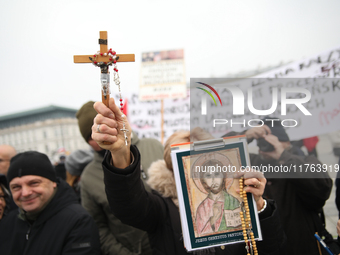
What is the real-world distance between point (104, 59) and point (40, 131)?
60321 millimetres

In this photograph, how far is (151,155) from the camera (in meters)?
2.51

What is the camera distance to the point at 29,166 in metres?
1.85

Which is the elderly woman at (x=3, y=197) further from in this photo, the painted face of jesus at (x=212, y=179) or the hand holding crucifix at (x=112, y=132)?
the painted face of jesus at (x=212, y=179)

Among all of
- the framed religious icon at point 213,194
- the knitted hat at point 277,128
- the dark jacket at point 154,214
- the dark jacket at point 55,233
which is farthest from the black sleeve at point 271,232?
the dark jacket at point 55,233

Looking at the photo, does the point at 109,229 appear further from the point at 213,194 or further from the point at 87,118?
the point at 213,194

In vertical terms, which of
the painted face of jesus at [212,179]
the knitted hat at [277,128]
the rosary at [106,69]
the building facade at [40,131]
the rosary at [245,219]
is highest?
the rosary at [106,69]

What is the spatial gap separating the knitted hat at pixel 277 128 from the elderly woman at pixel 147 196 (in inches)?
18.7

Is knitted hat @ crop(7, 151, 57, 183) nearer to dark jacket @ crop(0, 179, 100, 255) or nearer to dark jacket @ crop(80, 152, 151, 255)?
dark jacket @ crop(0, 179, 100, 255)

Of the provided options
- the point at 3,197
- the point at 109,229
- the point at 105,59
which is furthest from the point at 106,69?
the point at 3,197

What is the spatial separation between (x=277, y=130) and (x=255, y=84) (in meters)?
0.33

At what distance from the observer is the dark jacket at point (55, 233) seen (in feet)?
5.46

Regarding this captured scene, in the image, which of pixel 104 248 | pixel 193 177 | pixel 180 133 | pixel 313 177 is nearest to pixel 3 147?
pixel 104 248

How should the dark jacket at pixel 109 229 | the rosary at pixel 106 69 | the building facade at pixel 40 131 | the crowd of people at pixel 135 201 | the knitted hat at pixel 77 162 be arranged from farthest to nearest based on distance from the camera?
1. the building facade at pixel 40 131
2. the knitted hat at pixel 77 162
3. the dark jacket at pixel 109 229
4. the crowd of people at pixel 135 201
5. the rosary at pixel 106 69

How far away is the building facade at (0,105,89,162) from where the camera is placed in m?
50.1
